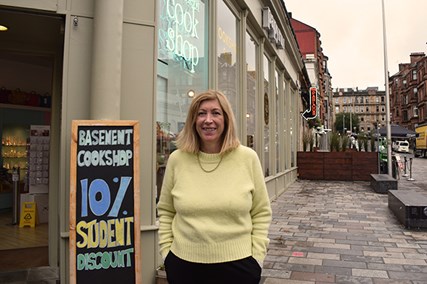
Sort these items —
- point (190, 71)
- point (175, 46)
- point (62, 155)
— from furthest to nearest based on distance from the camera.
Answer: point (190, 71) → point (175, 46) → point (62, 155)

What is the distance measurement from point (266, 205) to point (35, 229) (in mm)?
6037

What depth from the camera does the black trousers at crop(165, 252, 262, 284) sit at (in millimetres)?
1771

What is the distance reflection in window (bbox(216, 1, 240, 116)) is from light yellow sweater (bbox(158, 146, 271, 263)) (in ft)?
13.7

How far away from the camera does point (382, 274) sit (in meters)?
4.00

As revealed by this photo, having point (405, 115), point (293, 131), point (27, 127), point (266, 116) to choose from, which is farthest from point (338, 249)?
point (405, 115)

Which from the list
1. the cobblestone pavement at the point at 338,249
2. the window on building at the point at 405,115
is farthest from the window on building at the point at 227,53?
the window on building at the point at 405,115

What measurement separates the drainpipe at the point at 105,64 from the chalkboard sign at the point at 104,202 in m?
0.27

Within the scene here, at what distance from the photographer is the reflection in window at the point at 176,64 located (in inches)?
171

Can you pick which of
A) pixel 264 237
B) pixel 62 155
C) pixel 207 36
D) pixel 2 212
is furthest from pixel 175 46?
pixel 2 212

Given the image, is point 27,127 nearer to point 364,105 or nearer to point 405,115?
point 405,115

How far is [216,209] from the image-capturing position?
1769 millimetres

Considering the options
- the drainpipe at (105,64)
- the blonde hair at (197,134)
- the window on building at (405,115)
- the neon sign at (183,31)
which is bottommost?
the blonde hair at (197,134)

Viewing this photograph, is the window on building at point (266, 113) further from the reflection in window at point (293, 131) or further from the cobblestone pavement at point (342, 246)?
the reflection in window at point (293, 131)

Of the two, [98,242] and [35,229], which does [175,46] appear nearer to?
[98,242]
